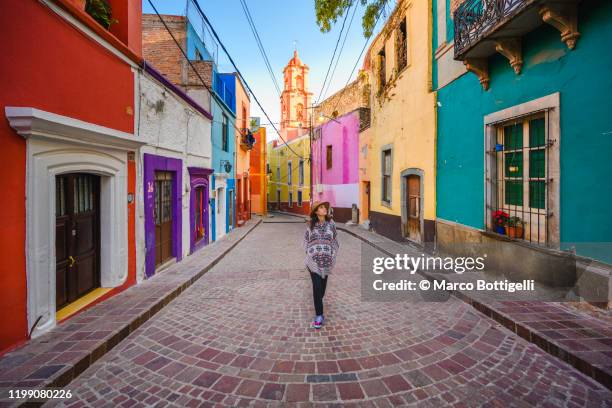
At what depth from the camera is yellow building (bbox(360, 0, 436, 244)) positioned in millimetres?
8641

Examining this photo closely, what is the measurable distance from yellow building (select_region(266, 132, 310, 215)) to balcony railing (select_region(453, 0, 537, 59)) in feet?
63.6

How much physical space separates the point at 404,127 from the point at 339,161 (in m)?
8.97

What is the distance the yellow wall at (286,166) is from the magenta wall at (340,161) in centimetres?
380

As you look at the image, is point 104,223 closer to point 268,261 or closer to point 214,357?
point 214,357

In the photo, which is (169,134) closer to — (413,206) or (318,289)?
(318,289)

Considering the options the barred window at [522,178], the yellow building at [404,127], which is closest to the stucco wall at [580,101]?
the barred window at [522,178]

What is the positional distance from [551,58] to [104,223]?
7.85m

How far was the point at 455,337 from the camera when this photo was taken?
3787 mm

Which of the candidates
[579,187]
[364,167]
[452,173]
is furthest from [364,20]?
[364,167]

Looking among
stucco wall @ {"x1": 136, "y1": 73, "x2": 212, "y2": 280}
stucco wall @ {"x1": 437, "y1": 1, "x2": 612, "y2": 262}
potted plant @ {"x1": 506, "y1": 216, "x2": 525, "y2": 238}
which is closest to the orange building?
stucco wall @ {"x1": 136, "y1": 73, "x2": 212, "y2": 280}

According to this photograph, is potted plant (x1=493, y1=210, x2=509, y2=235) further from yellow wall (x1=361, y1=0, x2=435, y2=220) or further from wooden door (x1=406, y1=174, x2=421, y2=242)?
wooden door (x1=406, y1=174, x2=421, y2=242)

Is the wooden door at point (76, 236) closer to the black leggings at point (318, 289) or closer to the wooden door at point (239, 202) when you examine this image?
the black leggings at point (318, 289)

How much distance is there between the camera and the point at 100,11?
5215 millimetres

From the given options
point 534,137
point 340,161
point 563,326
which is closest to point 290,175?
point 340,161
